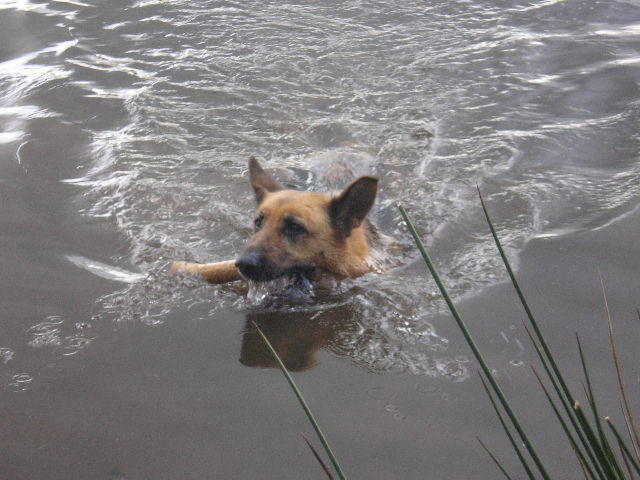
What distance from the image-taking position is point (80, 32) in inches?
352

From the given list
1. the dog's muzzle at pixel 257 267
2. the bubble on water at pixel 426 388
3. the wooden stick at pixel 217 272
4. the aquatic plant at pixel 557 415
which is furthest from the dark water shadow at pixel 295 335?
the aquatic plant at pixel 557 415

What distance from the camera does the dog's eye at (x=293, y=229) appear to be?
4.39 meters

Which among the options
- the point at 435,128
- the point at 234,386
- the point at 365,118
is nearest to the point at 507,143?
the point at 435,128

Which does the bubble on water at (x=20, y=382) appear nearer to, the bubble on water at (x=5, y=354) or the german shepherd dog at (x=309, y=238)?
the bubble on water at (x=5, y=354)

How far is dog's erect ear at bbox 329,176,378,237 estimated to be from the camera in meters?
4.50

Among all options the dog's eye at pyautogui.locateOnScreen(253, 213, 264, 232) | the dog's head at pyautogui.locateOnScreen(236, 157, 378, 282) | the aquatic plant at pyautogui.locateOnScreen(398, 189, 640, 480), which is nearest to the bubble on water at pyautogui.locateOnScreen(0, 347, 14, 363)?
the dog's head at pyautogui.locateOnScreen(236, 157, 378, 282)

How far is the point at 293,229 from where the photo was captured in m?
4.41

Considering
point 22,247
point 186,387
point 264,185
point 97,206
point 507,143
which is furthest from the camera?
point 507,143

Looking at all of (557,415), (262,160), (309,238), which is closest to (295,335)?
(309,238)

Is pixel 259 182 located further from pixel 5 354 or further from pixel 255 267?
pixel 5 354

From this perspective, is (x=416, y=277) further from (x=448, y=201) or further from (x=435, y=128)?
(x=435, y=128)

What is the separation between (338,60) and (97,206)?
3.74m

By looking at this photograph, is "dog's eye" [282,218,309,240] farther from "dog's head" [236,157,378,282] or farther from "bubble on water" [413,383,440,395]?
"bubble on water" [413,383,440,395]

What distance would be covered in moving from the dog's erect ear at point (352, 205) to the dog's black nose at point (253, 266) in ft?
2.37
